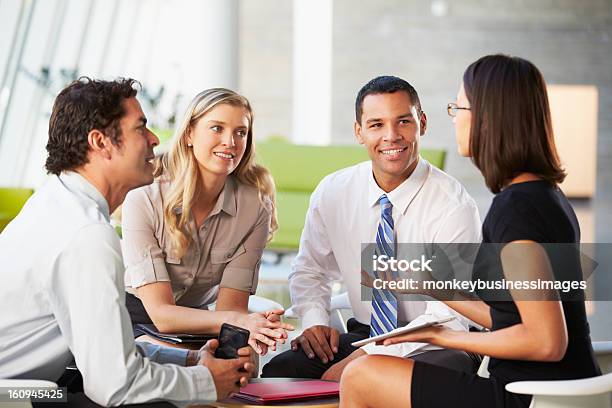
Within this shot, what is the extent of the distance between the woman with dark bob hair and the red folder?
17 centimetres

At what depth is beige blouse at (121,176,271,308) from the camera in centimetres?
283

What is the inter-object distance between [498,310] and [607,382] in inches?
11.3

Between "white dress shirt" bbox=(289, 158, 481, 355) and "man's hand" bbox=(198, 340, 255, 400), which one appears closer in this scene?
"man's hand" bbox=(198, 340, 255, 400)

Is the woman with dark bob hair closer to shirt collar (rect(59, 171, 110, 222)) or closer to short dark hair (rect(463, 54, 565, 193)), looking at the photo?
short dark hair (rect(463, 54, 565, 193))

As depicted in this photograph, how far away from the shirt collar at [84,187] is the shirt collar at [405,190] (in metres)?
1.13

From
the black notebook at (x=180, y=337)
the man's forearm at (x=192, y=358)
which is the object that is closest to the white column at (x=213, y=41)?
the black notebook at (x=180, y=337)

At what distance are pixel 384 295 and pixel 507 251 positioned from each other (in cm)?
91

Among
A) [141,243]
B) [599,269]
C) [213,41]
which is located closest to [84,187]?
[141,243]

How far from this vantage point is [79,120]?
207 centimetres

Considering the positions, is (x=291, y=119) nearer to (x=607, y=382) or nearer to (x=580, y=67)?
(x=580, y=67)

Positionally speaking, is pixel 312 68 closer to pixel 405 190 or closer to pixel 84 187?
pixel 405 190

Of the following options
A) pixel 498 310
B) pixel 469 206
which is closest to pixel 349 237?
pixel 469 206

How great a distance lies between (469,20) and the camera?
45.0ft

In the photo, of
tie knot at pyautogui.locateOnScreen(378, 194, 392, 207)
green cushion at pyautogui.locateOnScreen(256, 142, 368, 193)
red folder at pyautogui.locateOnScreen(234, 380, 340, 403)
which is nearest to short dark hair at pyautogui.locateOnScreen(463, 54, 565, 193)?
red folder at pyautogui.locateOnScreen(234, 380, 340, 403)
